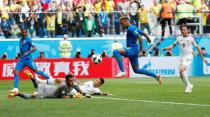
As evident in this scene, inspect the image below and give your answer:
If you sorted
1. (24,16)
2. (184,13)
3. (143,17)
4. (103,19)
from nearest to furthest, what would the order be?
1. (24,16)
2. (103,19)
3. (143,17)
4. (184,13)

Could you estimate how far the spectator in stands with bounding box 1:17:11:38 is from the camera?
38.2 meters

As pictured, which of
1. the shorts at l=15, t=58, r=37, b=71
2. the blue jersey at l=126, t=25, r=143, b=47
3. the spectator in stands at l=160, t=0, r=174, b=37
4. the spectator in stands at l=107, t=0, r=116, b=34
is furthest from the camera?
the spectator in stands at l=107, t=0, r=116, b=34

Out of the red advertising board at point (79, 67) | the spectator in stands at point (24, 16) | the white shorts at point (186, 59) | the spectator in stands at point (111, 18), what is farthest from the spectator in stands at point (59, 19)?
the white shorts at point (186, 59)

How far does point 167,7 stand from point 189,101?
20.6 m

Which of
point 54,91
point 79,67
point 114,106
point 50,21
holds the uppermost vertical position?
point 50,21

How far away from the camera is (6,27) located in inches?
1526

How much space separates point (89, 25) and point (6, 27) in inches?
172

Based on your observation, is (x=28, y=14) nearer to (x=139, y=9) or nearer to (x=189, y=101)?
(x=139, y=9)

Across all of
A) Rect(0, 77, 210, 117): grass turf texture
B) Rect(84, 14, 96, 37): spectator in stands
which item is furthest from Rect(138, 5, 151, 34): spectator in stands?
Rect(0, 77, 210, 117): grass turf texture

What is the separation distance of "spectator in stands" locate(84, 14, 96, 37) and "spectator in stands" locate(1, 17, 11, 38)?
3.98m

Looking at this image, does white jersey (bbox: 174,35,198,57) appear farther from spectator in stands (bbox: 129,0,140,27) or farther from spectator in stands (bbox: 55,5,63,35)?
spectator in stands (bbox: 129,0,140,27)

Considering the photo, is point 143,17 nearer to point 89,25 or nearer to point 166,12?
point 166,12

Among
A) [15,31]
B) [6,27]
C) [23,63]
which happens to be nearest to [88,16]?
[15,31]

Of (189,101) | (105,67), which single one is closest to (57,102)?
(189,101)
